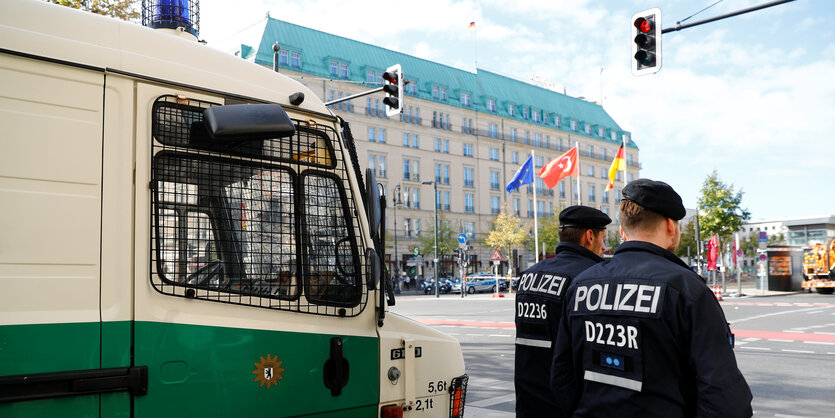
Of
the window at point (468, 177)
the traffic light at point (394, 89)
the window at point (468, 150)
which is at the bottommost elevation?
the traffic light at point (394, 89)

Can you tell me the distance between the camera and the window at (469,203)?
210ft

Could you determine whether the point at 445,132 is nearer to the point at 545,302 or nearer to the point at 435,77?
the point at 435,77

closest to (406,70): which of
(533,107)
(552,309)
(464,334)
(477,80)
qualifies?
(477,80)

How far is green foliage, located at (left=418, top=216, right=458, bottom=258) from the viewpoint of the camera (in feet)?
184

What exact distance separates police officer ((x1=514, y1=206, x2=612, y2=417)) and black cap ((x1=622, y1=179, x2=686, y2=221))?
1.27m

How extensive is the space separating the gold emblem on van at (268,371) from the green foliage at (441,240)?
52.7 metres

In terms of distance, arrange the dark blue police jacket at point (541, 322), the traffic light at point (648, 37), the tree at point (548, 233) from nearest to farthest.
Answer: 1. the dark blue police jacket at point (541, 322)
2. the traffic light at point (648, 37)
3. the tree at point (548, 233)

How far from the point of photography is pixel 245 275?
9.84 ft

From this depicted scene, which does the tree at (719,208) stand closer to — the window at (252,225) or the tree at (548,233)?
the tree at (548,233)

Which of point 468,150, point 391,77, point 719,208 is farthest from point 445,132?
point 391,77

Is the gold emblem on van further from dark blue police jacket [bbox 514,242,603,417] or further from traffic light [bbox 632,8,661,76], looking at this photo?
traffic light [bbox 632,8,661,76]

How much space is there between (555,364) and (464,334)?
13.5 metres

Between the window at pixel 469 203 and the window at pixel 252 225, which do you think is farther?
the window at pixel 469 203

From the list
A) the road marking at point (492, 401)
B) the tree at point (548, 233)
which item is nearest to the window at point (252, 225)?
the road marking at point (492, 401)
